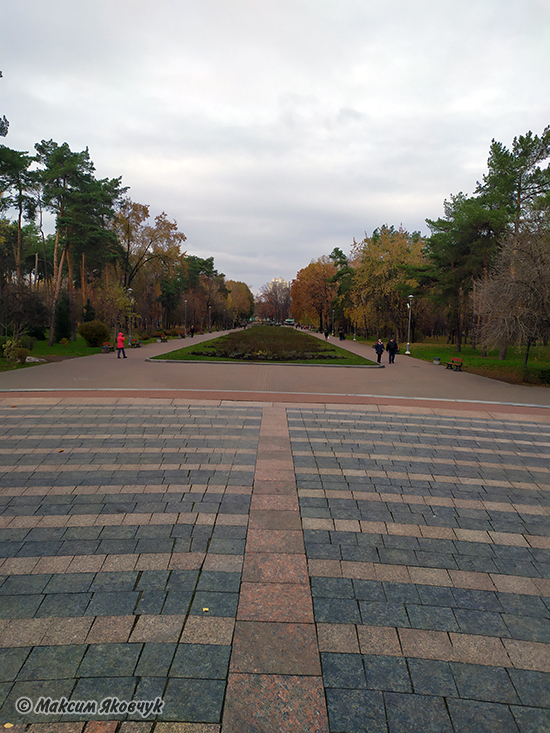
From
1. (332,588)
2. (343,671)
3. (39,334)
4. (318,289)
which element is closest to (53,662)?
(343,671)

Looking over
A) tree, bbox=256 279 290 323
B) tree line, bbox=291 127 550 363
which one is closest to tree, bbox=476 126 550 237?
tree line, bbox=291 127 550 363

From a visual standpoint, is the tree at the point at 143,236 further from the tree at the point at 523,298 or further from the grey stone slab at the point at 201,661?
the grey stone slab at the point at 201,661

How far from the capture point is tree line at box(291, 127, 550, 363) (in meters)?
17.0

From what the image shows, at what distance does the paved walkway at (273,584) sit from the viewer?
8.46 feet

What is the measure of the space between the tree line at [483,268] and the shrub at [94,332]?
85.9 ft

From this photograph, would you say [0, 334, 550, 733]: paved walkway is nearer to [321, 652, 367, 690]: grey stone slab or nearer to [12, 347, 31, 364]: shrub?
[321, 652, 367, 690]: grey stone slab

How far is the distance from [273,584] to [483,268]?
1276 inches

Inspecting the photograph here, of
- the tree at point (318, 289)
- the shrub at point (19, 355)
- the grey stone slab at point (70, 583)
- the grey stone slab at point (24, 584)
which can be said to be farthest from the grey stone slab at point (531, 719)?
the tree at point (318, 289)

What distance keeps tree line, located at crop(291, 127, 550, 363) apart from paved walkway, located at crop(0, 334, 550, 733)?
1081 centimetres

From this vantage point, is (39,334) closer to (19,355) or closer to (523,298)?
(19,355)

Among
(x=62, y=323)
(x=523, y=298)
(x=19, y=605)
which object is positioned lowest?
(x=19, y=605)

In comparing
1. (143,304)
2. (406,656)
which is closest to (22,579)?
(406,656)

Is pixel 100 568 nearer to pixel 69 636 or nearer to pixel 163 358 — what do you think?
pixel 69 636

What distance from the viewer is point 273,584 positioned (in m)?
3.70
